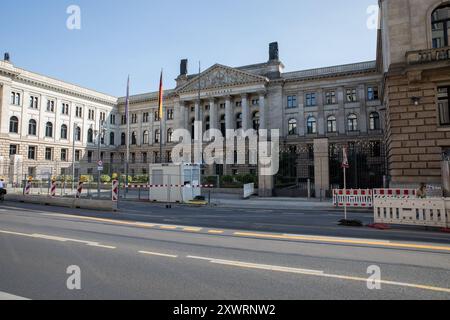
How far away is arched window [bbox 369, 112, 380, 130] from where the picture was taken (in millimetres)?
47469

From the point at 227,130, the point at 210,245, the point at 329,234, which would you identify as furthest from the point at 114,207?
the point at 227,130

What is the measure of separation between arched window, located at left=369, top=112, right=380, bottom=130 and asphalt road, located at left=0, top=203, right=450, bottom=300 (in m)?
42.6

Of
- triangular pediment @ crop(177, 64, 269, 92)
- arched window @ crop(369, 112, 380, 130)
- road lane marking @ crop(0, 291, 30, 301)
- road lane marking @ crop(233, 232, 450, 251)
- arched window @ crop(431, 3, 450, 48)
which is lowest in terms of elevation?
road lane marking @ crop(233, 232, 450, 251)

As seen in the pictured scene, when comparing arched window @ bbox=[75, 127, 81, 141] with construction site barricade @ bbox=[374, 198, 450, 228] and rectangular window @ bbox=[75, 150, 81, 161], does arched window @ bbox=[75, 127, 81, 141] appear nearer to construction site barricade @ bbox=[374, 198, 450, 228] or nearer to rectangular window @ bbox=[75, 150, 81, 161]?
rectangular window @ bbox=[75, 150, 81, 161]

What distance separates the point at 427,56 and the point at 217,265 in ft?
67.5

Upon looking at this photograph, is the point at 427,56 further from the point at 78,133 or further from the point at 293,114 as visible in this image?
the point at 78,133

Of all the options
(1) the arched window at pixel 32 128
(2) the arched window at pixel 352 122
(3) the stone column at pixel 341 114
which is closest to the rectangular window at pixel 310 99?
(3) the stone column at pixel 341 114

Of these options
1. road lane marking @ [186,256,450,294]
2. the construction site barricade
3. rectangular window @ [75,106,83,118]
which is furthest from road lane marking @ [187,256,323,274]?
rectangular window @ [75,106,83,118]

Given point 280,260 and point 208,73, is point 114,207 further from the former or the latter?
point 208,73

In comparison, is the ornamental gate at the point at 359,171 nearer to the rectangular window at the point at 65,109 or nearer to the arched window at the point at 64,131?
the arched window at the point at 64,131

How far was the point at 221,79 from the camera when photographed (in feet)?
187

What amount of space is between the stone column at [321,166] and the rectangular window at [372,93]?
29766 millimetres

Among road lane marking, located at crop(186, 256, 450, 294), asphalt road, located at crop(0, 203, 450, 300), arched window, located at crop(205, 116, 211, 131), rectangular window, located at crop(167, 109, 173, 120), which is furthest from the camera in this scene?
rectangular window, located at crop(167, 109, 173, 120)
